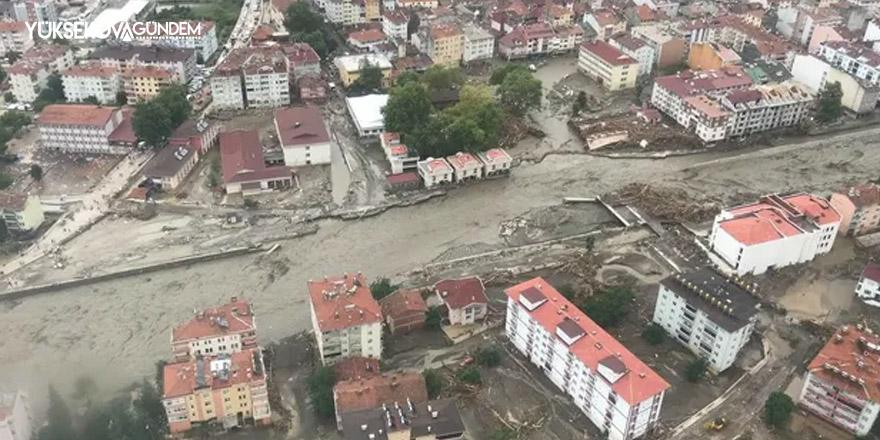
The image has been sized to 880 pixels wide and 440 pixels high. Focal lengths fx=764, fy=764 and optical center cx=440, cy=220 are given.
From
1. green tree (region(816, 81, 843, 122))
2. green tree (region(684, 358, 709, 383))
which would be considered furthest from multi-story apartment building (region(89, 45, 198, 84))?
green tree (region(816, 81, 843, 122))

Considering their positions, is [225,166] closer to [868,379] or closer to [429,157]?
[429,157]

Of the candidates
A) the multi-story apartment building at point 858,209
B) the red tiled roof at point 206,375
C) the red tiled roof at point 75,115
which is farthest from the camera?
the red tiled roof at point 75,115

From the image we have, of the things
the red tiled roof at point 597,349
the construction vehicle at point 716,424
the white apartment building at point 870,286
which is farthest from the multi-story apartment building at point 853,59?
the red tiled roof at point 597,349

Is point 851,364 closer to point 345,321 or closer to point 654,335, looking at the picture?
point 654,335

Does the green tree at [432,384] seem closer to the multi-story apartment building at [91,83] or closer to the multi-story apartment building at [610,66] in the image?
the multi-story apartment building at [610,66]

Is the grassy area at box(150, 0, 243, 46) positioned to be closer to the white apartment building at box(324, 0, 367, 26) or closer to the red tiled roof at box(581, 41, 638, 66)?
the white apartment building at box(324, 0, 367, 26)

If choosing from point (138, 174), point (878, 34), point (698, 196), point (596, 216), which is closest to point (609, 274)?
point (596, 216)
